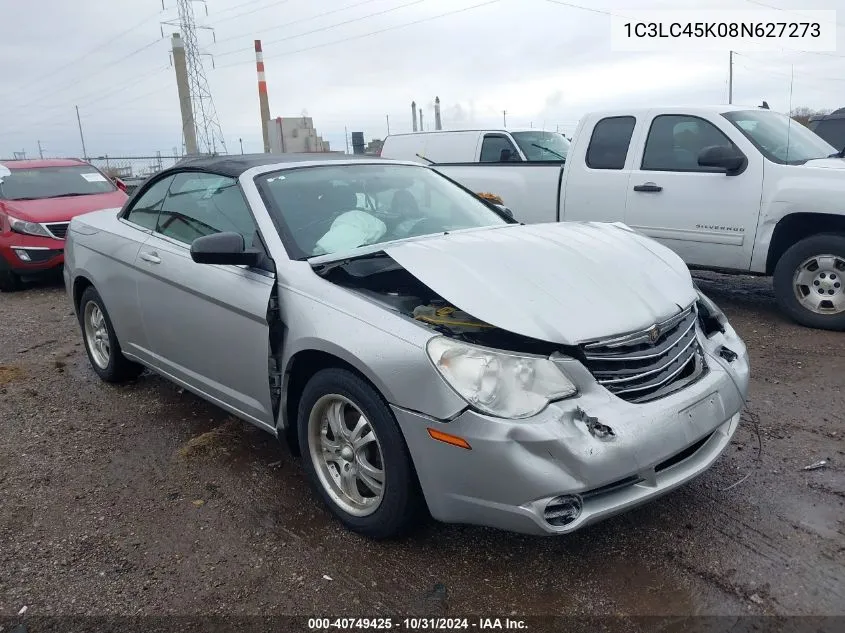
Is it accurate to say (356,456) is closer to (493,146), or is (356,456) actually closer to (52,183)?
(493,146)

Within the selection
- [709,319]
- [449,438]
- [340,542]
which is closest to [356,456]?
[340,542]

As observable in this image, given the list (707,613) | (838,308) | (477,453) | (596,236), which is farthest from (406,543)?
(838,308)

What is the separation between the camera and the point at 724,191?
6.07 metres

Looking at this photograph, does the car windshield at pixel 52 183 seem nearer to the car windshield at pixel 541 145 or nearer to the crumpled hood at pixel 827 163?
the car windshield at pixel 541 145

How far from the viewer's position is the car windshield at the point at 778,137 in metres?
6.02

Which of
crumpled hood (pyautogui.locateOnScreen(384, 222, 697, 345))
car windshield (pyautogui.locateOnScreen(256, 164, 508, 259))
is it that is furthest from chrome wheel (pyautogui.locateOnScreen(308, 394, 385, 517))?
car windshield (pyautogui.locateOnScreen(256, 164, 508, 259))

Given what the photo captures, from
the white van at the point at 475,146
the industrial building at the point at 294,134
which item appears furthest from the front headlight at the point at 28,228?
the industrial building at the point at 294,134

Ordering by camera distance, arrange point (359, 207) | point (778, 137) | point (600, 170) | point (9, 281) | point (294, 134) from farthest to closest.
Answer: point (294, 134) → point (9, 281) → point (600, 170) → point (778, 137) → point (359, 207)

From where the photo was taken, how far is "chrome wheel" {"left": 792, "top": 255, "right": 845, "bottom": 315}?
566cm

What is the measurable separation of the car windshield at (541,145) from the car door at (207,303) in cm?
703

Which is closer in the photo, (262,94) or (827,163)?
(827,163)

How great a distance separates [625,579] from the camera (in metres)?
2.62

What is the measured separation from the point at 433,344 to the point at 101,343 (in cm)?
352

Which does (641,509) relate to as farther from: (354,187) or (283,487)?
(354,187)
